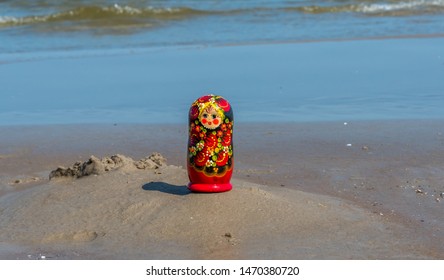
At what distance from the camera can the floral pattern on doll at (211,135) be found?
5.88 m

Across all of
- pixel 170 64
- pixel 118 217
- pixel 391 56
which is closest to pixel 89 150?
pixel 118 217

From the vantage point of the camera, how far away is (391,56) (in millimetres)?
14477

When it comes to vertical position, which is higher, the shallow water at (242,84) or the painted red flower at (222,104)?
the painted red flower at (222,104)

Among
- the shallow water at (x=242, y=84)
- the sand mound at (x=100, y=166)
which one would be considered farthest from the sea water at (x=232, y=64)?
the sand mound at (x=100, y=166)

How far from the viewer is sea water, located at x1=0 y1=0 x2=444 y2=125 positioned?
10.5 metres

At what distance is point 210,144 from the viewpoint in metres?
5.97

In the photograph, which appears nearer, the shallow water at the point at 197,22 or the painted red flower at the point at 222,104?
the painted red flower at the point at 222,104

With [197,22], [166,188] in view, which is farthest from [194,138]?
[197,22]

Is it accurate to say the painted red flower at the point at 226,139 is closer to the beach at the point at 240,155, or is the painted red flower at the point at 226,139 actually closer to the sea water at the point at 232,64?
the beach at the point at 240,155

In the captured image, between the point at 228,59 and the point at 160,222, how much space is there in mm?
9037

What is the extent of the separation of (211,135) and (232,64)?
26.6 feet

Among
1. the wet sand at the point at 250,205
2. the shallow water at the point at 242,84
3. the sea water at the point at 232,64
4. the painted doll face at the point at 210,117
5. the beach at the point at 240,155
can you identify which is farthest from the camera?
the sea water at the point at 232,64

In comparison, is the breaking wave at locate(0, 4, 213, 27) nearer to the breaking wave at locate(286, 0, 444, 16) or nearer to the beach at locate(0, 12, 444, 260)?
the breaking wave at locate(286, 0, 444, 16)

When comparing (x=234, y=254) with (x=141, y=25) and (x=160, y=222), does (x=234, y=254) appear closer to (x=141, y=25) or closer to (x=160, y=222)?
(x=160, y=222)
